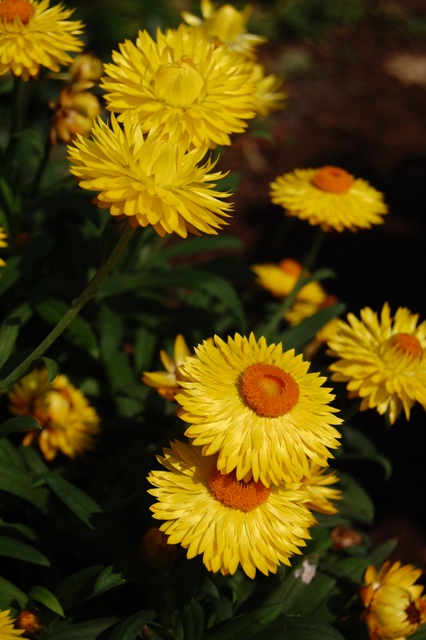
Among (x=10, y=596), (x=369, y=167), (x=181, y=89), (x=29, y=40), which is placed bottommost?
(x=10, y=596)

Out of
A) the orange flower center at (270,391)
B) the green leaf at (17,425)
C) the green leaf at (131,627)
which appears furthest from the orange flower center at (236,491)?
the green leaf at (17,425)

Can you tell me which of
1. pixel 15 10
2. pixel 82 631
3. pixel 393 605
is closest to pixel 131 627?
pixel 82 631

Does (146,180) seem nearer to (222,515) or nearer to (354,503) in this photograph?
(222,515)

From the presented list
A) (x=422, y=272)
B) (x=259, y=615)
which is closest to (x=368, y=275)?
(x=422, y=272)

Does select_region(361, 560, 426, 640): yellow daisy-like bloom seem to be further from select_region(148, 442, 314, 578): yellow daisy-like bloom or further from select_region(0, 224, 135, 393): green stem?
select_region(0, 224, 135, 393): green stem

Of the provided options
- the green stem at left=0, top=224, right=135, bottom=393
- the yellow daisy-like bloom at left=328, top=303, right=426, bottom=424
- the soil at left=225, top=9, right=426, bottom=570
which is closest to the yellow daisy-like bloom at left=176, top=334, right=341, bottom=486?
the green stem at left=0, top=224, right=135, bottom=393

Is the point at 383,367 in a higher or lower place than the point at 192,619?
higher
